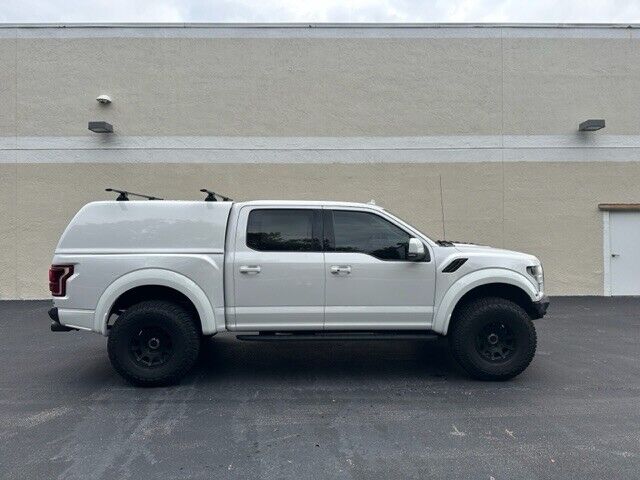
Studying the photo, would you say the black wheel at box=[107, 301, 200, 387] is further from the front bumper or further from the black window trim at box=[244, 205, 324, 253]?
the front bumper

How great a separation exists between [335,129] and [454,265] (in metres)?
6.31

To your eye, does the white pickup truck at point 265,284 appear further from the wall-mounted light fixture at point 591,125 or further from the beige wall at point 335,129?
the wall-mounted light fixture at point 591,125

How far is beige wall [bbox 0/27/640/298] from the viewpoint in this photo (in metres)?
10.2

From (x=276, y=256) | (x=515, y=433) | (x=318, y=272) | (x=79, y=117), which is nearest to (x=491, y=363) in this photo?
(x=515, y=433)

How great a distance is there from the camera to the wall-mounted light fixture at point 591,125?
9.80 m

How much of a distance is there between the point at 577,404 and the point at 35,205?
1157cm

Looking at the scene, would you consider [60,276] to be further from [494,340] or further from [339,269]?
[494,340]

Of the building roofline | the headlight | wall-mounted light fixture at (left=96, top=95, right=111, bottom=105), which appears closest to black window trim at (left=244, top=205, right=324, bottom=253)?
the headlight

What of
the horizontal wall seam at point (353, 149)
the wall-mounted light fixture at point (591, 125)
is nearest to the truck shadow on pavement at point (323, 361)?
the horizontal wall seam at point (353, 149)

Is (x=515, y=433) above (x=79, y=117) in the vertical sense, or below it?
below

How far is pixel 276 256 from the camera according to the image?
15.8 ft

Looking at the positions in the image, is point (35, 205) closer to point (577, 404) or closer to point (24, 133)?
point (24, 133)

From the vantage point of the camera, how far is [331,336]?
486 cm

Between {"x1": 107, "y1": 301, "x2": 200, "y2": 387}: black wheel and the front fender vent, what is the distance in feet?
9.86
